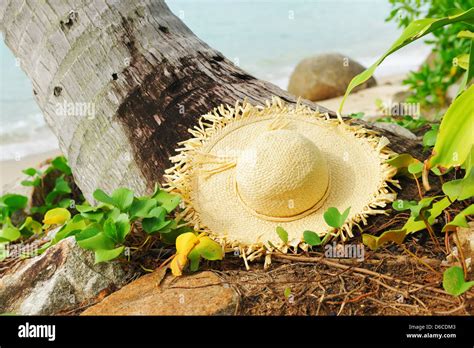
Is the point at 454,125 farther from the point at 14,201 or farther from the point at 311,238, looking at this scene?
the point at 14,201

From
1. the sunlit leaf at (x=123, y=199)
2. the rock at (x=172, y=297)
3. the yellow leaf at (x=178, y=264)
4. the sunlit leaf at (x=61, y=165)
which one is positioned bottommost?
the sunlit leaf at (x=61, y=165)

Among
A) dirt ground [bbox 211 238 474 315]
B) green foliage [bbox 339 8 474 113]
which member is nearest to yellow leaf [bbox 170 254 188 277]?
dirt ground [bbox 211 238 474 315]

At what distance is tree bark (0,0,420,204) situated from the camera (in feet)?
8.33

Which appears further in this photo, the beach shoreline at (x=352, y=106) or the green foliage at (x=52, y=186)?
the beach shoreline at (x=352, y=106)

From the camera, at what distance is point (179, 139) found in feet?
8.21

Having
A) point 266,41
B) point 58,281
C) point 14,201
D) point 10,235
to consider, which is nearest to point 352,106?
point 14,201

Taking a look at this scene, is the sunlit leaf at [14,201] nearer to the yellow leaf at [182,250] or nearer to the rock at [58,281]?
the rock at [58,281]

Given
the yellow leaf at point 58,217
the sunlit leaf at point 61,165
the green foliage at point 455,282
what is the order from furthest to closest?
the sunlit leaf at point 61,165 < the yellow leaf at point 58,217 < the green foliage at point 455,282

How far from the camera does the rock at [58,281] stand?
1983 millimetres

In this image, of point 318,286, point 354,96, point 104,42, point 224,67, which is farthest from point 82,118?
point 354,96

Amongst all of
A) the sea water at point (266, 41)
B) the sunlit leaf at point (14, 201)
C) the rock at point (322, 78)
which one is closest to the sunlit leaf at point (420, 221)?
the sunlit leaf at point (14, 201)

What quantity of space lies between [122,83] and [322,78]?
5.92 meters

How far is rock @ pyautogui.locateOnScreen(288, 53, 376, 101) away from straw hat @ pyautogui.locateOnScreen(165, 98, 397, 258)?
5739 mm

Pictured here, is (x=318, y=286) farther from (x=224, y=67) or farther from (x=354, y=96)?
(x=354, y=96)
